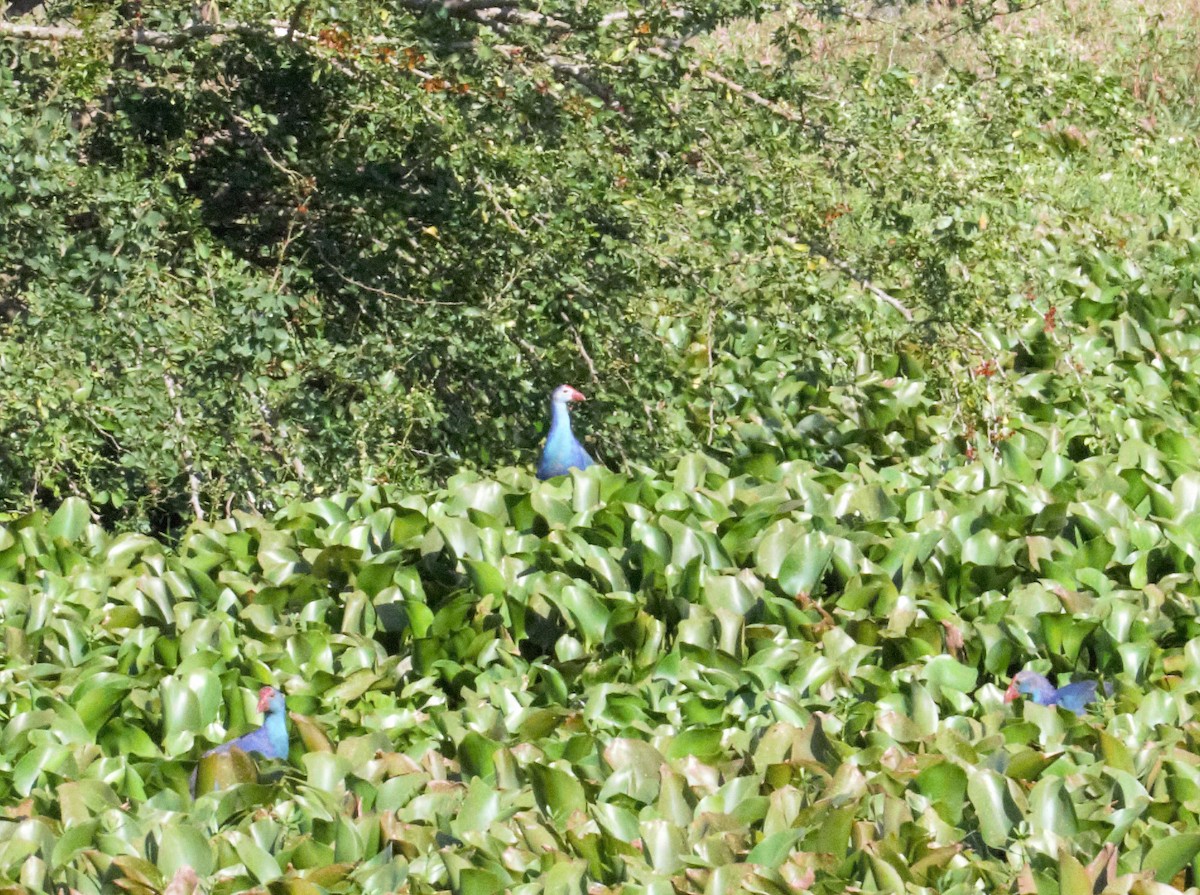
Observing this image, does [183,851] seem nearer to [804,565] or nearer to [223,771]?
[223,771]

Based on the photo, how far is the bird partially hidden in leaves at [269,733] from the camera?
3.74 m

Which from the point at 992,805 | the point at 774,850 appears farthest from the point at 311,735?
the point at 992,805

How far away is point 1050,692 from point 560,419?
2088 millimetres

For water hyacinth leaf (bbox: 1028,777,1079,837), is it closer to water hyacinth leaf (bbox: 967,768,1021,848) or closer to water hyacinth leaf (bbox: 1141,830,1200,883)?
water hyacinth leaf (bbox: 967,768,1021,848)

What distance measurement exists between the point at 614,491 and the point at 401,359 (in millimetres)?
1055

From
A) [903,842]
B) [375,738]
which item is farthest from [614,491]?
[903,842]

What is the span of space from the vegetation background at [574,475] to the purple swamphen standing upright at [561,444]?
0.36 feet

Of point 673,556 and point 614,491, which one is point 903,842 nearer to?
point 673,556

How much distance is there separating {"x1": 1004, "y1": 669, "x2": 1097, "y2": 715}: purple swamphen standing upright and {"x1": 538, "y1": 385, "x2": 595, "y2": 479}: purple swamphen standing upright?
6.32 ft

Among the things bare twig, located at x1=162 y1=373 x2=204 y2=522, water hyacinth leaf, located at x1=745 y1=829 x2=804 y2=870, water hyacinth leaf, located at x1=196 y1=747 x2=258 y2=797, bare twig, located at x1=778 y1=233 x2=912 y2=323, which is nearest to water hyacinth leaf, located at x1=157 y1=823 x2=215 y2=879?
water hyacinth leaf, located at x1=196 y1=747 x2=258 y2=797

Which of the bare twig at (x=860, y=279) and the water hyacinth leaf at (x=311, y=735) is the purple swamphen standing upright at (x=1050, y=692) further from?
the bare twig at (x=860, y=279)

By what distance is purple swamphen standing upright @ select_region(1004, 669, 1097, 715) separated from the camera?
Answer: 3.99 m

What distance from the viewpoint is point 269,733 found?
3797 mm

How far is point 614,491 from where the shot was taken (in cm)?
499
